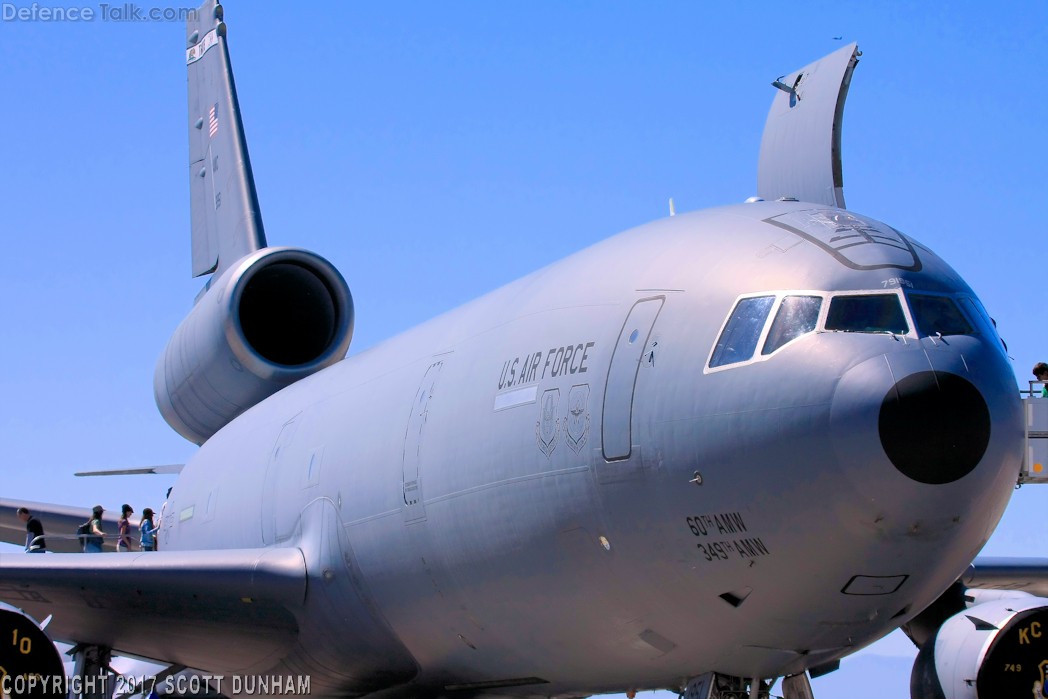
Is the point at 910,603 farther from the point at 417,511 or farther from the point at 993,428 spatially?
the point at 417,511

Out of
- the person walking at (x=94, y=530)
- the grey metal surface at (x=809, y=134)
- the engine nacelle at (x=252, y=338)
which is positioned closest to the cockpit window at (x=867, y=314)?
the grey metal surface at (x=809, y=134)

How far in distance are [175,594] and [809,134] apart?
690cm

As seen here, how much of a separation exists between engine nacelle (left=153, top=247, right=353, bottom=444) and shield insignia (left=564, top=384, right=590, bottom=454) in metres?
9.20

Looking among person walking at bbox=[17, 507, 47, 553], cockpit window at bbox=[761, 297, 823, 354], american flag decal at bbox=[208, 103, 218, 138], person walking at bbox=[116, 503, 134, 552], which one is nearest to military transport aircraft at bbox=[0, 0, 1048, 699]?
cockpit window at bbox=[761, 297, 823, 354]

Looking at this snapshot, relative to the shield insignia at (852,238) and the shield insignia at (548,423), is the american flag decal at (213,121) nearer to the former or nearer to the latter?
the shield insignia at (548,423)

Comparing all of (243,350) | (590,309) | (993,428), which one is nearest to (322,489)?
(590,309)

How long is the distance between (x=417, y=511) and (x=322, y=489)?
6.82ft

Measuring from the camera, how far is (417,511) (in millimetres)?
10117

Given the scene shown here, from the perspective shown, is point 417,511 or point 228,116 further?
point 228,116

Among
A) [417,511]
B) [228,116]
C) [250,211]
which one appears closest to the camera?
[417,511]

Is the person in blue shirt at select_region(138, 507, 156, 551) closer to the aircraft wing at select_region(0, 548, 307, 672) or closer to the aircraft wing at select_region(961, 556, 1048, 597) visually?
the aircraft wing at select_region(0, 548, 307, 672)

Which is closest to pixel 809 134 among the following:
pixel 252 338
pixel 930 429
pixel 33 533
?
pixel 930 429

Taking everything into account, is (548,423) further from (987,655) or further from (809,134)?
(809,134)

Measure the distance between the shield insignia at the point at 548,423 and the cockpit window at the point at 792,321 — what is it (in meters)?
1.79
